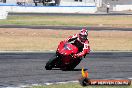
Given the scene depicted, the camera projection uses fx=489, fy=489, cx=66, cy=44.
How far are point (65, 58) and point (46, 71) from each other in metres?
0.83

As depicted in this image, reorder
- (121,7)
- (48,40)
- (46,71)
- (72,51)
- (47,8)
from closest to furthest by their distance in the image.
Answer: (72,51) < (46,71) < (48,40) < (47,8) < (121,7)

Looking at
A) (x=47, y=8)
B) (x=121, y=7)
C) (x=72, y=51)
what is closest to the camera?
(x=72, y=51)

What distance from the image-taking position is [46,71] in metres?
17.3

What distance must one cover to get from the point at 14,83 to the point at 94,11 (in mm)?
70855

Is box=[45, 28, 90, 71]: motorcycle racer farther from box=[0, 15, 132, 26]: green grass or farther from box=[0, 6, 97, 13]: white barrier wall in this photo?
box=[0, 6, 97, 13]: white barrier wall

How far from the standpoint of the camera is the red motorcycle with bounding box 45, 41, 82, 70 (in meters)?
17.0

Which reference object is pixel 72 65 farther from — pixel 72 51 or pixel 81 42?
pixel 81 42

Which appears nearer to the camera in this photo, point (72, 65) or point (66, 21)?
point (72, 65)

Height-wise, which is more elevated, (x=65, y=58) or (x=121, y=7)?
(x=65, y=58)

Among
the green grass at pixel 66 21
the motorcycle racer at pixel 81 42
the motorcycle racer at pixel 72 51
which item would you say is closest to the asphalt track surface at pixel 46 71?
Answer: the motorcycle racer at pixel 72 51

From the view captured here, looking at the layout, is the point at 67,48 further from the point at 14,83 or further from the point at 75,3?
the point at 75,3

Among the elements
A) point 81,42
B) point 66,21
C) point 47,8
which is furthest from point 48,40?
point 47,8

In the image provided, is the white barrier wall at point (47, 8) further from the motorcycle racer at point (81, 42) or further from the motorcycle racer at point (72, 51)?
the motorcycle racer at point (81, 42)

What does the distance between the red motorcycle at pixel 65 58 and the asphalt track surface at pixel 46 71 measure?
22 centimetres
